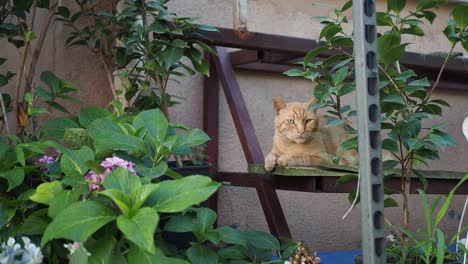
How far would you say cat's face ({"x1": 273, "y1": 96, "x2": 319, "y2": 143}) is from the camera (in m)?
2.55

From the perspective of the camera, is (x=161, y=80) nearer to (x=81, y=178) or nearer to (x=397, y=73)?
(x=397, y=73)

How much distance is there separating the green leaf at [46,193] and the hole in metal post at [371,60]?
2.54 ft

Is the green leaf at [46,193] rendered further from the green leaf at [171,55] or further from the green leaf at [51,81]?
the green leaf at [171,55]

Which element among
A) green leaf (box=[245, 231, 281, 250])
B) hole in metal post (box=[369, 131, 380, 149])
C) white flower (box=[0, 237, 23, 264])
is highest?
hole in metal post (box=[369, 131, 380, 149])

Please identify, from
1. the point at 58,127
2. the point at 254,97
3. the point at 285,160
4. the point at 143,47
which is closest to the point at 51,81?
the point at 58,127

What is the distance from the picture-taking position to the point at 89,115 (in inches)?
71.1

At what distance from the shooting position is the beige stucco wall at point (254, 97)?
3.06 metres

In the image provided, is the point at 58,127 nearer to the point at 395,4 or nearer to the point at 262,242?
the point at 262,242

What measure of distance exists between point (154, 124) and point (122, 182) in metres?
0.31

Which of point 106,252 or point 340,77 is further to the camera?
point 340,77

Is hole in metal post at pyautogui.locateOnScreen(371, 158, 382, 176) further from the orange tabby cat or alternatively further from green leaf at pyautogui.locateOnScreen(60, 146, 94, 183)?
the orange tabby cat

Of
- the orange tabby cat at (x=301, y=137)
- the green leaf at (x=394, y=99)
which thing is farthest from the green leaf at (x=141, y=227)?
the orange tabby cat at (x=301, y=137)

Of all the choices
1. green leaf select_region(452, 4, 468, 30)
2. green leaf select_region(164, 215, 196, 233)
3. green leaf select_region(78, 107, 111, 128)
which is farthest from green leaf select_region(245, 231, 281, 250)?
green leaf select_region(452, 4, 468, 30)

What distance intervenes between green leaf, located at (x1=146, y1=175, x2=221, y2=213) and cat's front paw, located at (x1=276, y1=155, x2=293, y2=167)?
45.8 inches
